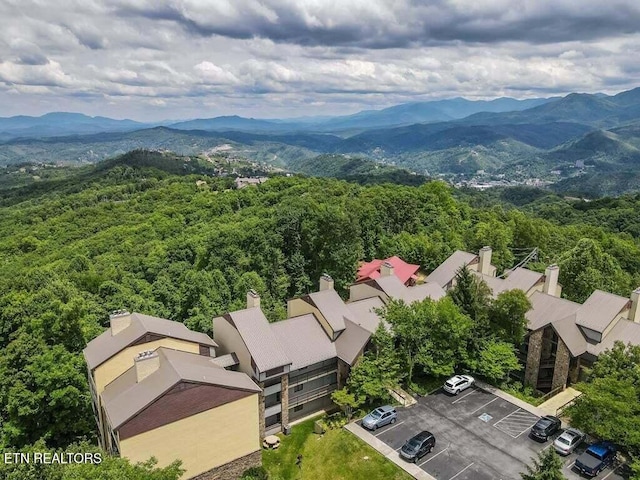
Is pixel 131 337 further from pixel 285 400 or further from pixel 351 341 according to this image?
pixel 351 341

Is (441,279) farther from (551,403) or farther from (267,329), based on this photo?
(267,329)

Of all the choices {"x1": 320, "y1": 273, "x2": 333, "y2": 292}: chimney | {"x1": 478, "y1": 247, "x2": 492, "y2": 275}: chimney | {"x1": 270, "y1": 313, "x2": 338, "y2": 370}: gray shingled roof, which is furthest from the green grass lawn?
{"x1": 478, "y1": 247, "x2": 492, "y2": 275}: chimney

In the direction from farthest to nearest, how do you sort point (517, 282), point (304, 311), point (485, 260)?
1. point (485, 260)
2. point (517, 282)
3. point (304, 311)

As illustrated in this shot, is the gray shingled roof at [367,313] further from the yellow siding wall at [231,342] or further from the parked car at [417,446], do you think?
the yellow siding wall at [231,342]

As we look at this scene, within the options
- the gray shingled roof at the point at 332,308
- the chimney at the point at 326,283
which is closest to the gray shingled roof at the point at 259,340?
the gray shingled roof at the point at 332,308

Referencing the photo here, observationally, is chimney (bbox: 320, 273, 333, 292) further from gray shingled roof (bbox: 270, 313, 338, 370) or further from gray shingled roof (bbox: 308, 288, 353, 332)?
gray shingled roof (bbox: 270, 313, 338, 370)

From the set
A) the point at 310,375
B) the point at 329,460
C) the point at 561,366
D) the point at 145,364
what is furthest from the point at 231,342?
the point at 561,366
